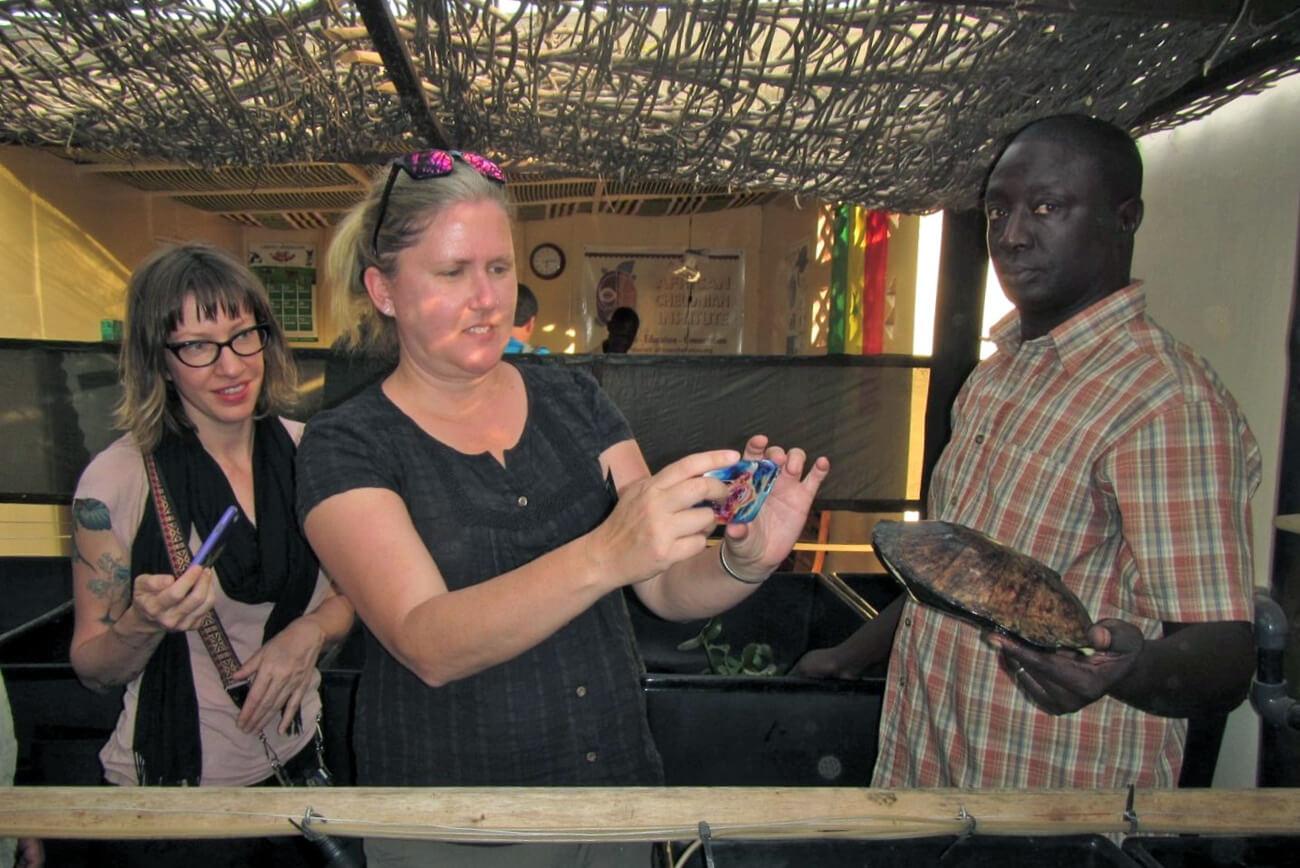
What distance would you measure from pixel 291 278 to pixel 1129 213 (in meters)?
8.75

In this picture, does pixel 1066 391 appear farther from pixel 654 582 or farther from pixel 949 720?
pixel 654 582

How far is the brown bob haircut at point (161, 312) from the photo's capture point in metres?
1.68

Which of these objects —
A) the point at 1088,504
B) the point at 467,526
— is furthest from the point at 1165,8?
the point at 467,526

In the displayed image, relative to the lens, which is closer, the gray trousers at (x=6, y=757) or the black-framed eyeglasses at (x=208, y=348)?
the gray trousers at (x=6, y=757)

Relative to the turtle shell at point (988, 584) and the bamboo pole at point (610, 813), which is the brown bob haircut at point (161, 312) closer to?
the bamboo pole at point (610, 813)

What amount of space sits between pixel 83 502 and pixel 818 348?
17.2ft

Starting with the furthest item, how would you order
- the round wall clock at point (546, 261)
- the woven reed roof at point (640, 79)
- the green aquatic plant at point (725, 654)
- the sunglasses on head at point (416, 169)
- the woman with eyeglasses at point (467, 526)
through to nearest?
the round wall clock at point (546, 261), the green aquatic plant at point (725, 654), the woven reed roof at point (640, 79), the sunglasses on head at point (416, 169), the woman with eyeglasses at point (467, 526)

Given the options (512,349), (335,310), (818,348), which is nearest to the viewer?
(335,310)

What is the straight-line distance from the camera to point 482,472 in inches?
49.7

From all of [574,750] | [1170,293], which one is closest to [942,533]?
[574,750]

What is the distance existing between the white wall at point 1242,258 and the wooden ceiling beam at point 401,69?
1982 mm

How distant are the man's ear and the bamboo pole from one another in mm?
914

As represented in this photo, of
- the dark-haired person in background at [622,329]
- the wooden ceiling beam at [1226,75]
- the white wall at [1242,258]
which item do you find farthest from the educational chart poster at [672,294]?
the wooden ceiling beam at [1226,75]

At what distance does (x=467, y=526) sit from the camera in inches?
47.6
